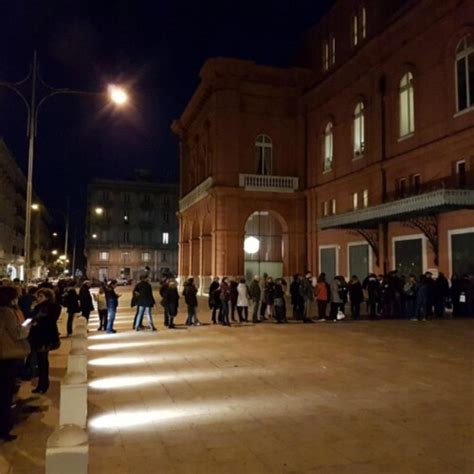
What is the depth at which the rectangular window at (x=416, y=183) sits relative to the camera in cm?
2375

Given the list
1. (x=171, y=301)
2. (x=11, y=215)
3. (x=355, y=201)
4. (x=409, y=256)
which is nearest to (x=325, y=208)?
(x=355, y=201)

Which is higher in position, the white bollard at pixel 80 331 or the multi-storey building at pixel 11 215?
the multi-storey building at pixel 11 215

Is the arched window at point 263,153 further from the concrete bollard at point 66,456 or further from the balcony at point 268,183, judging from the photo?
the concrete bollard at point 66,456

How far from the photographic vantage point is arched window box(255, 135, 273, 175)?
35.4 meters

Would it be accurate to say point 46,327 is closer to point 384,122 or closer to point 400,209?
point 400,209

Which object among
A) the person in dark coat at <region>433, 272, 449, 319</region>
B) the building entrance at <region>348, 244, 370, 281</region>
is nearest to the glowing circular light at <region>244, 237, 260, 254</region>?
the building entrance at <region>348, 244, 370, 281</region>

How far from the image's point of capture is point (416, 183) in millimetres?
23984

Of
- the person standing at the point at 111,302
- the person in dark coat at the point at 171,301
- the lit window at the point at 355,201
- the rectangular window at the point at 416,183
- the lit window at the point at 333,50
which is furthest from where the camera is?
the lit window at the point at 333,50

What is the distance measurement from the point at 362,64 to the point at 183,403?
25663mm

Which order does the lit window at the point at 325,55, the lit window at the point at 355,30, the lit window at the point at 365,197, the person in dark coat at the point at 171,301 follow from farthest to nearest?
the lit window at the point at 325,55, the lit window at the point at 355,30, the lit window at the point at 365,197, the person in dark coat at the point at 171,301

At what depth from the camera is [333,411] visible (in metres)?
6.97

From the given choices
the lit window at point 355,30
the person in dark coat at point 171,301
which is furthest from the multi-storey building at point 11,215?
the lit window at point 355,30

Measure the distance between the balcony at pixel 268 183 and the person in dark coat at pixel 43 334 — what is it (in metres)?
26.0

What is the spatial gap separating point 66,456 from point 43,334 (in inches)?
227
